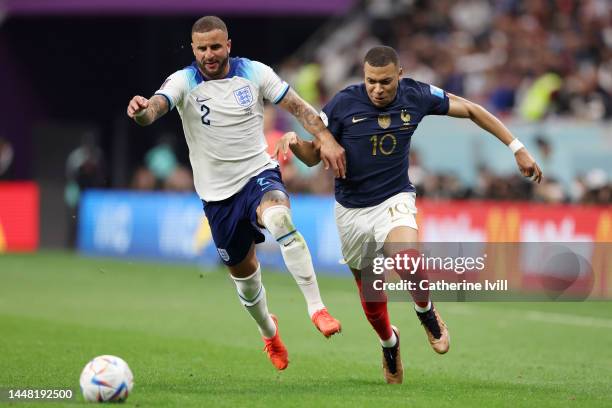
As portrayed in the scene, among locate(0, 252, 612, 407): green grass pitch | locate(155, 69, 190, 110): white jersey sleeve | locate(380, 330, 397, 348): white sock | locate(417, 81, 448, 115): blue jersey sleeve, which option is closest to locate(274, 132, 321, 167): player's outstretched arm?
locate(155, 69, 190, 110): white jersey sleeve

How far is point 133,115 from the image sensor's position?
341 inches

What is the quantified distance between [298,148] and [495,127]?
157 cm

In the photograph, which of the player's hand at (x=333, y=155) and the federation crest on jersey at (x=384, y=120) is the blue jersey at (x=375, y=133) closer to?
the federation crest on jersey at (x=384, y=120)

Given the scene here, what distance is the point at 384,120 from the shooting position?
9.44 meters

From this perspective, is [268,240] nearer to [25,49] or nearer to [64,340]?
[64,340]

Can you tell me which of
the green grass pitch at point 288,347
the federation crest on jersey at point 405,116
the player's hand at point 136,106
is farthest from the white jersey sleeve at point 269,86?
the green grass pitch at point 288,347

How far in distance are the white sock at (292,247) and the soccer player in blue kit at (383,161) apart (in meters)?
0.55

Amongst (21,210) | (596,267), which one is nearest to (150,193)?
(21,210)

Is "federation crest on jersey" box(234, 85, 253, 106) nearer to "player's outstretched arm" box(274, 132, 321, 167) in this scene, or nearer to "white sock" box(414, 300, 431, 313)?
"player's outstretched arm" box(274, 132, 321, 167)

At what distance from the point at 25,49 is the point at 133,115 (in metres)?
23.4

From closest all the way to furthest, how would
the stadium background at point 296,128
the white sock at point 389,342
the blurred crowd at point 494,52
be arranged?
the white sock at point 389,342
the stadium background at point 296,128
the blurred crowd at point 494,52

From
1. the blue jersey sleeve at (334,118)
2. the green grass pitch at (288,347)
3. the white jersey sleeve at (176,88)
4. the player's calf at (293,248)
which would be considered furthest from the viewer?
the blue jersey sleeve at (334,118)

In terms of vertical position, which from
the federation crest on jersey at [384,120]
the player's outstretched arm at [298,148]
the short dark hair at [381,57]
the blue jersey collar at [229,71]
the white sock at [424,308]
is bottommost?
the white sock at [424,308]

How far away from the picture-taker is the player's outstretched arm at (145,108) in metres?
8.64
